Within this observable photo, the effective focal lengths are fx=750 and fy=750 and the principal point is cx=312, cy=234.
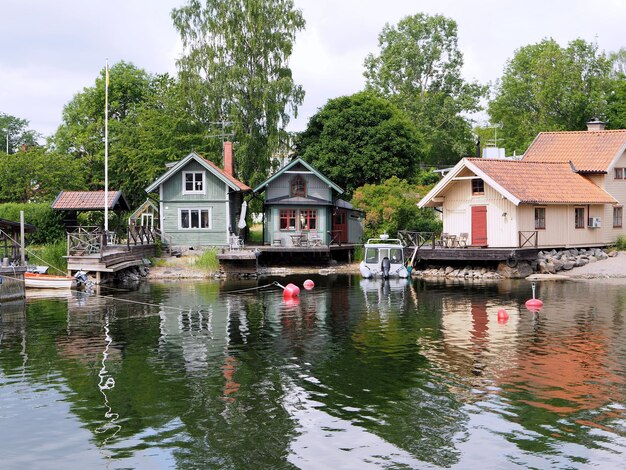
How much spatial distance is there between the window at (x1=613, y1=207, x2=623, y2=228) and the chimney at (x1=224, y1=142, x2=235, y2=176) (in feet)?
88.2

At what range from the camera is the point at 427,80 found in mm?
77688

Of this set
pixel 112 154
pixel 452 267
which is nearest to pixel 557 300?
pixel 452 267

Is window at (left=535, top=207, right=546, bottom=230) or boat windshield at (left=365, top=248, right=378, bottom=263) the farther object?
window at (left=535, top=207, right=546, bottom=230)

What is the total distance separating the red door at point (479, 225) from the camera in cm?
4616

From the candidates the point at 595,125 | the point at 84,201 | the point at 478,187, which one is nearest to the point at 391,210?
the point at 478,187

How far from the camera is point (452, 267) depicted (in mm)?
46531

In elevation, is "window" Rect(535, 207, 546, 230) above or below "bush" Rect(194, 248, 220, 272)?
above

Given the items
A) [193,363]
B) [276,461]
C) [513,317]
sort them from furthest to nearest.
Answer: [513,317], [193,363], [276,461]

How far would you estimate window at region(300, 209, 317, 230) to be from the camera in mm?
53656

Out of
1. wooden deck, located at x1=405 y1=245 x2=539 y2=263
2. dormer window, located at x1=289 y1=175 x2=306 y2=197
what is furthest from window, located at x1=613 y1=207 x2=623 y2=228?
dormer window, located at x1=289 y1=175 x2=306 y2=197

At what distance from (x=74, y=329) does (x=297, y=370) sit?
10.6 metres

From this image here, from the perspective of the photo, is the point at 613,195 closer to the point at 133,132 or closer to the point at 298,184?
the point at 298,184

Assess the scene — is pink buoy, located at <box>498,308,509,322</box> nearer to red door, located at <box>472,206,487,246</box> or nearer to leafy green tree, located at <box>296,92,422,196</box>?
red door, located at <box>472,206,487,246</box>

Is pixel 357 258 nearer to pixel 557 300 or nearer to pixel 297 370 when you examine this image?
pixel 557 300
